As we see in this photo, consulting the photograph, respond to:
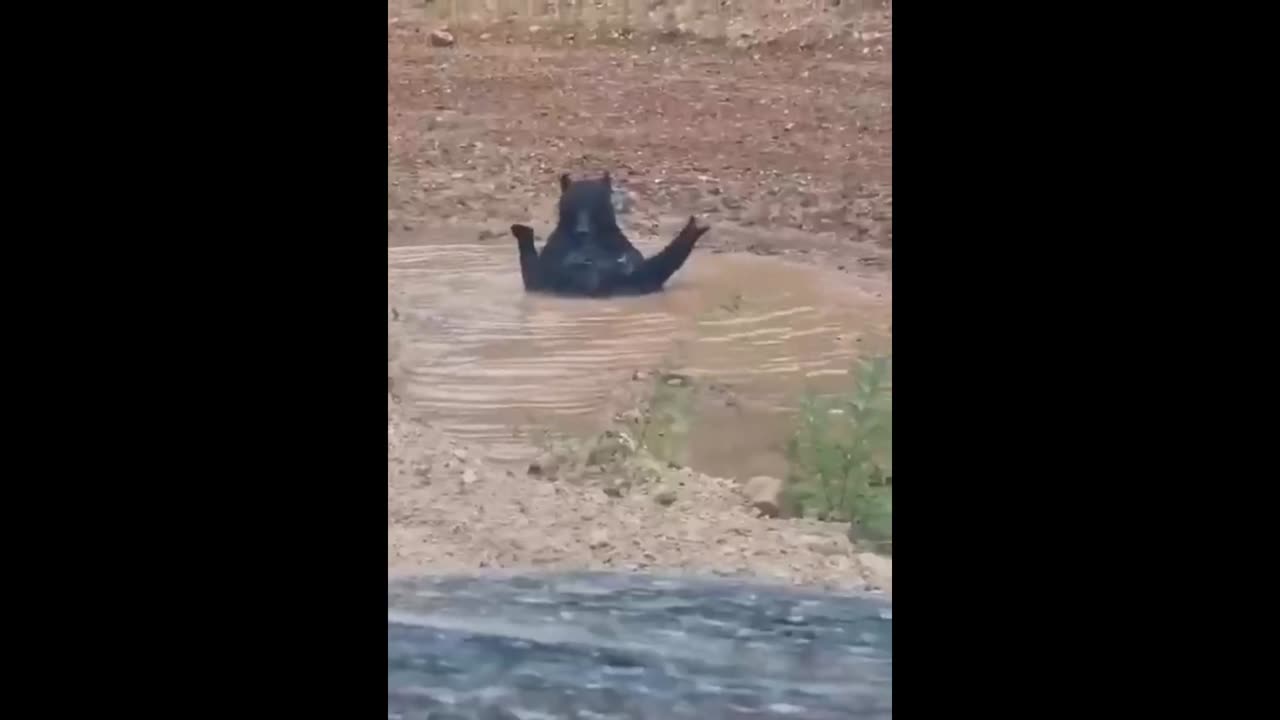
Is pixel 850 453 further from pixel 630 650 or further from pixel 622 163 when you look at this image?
pixel 622 163

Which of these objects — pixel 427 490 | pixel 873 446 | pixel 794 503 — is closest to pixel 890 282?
pixel 873 446

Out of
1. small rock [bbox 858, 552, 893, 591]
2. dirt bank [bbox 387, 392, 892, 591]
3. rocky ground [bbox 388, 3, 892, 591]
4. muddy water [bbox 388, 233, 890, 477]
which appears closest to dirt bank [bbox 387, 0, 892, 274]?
rocky ground [bbox 388, 3, 892, 591]

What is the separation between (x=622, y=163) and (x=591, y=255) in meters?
0.17

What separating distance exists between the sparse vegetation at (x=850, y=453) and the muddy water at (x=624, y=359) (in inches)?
A: 1.3

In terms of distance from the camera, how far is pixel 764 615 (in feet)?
6.99

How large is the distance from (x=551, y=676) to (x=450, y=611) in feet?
0.68

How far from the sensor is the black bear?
2189 millimetres

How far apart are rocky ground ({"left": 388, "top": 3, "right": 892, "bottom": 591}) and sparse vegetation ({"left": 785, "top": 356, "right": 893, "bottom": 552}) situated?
46 millimetres

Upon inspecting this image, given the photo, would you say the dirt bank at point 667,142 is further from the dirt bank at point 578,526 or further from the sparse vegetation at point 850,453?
the dirt bank at point 578,526

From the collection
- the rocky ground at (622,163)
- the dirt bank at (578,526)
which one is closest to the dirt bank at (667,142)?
the rocky ground at (622,163)

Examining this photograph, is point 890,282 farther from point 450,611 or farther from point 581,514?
point 450,611

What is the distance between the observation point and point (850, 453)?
2166 mm

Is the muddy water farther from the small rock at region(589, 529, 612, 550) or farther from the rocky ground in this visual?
the small rock at region(589, 529, 612, 550)

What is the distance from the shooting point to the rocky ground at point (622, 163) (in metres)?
2.16
